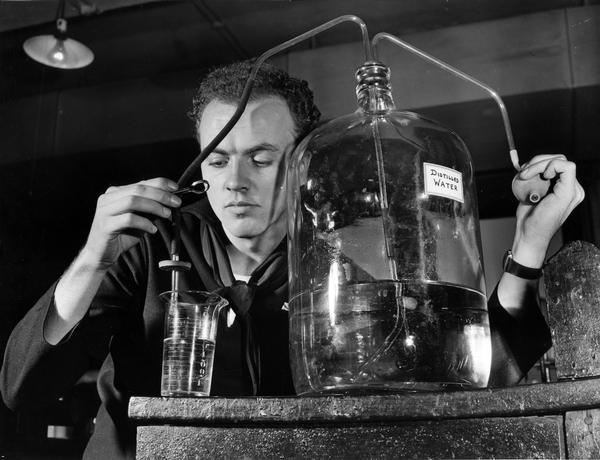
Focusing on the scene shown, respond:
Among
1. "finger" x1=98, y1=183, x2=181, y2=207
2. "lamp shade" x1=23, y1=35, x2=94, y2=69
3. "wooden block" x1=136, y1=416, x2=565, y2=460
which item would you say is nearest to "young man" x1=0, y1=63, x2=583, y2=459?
"finger" x1=98, y1=183, x2=181, y2=207

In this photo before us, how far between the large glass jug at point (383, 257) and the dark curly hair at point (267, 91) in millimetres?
343

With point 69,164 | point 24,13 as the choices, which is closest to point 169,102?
point 69,164

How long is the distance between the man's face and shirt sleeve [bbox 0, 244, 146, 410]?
19 cm

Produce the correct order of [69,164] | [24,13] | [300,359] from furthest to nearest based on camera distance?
[69,164]
[24,13]
[300,359]

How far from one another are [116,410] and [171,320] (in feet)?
1.62

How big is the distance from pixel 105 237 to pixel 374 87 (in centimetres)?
41

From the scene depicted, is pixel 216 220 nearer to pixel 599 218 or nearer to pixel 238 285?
pixel 238 285

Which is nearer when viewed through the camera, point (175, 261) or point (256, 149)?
point (175, 261)

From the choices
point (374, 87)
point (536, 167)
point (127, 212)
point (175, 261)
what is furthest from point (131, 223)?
point (536, 167)

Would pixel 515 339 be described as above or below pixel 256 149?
below

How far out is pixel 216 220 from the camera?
1187mm

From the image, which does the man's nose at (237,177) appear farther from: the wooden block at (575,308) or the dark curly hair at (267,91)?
the wooden block at (575,308)

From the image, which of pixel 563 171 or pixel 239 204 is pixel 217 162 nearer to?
pixel 239 204

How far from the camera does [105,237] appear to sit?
33.5 inches
